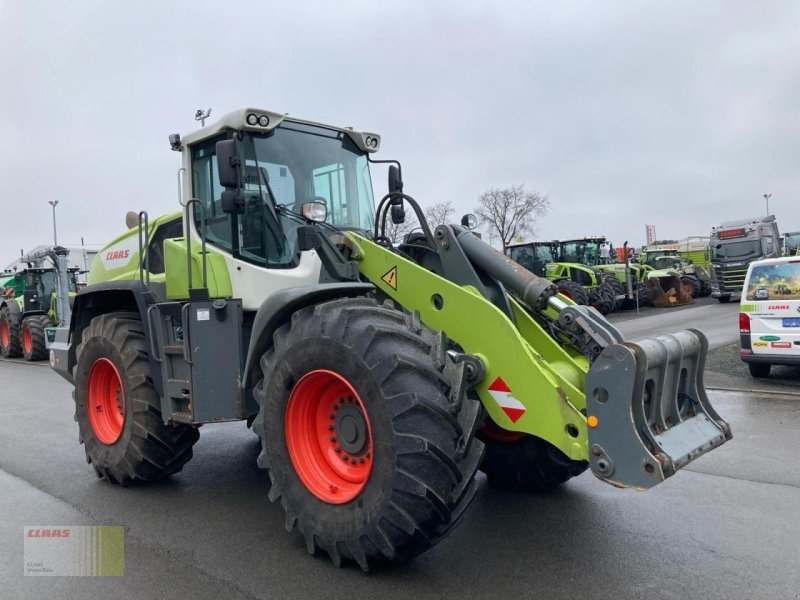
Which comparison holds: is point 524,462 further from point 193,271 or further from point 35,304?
point 35,304

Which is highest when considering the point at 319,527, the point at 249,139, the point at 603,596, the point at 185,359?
the point at 249,139

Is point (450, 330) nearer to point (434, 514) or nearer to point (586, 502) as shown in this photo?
point (434, 514)

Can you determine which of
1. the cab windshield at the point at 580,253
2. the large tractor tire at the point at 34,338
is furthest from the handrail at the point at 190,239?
the cab windshield at the point at 580,253

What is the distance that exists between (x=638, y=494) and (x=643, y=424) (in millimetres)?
2070

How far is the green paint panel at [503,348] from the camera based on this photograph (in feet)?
11.4

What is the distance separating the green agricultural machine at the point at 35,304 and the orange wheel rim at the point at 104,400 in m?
13.2

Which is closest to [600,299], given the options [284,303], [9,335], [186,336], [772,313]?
[772,313]

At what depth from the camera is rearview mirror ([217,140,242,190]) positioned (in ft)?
14.1

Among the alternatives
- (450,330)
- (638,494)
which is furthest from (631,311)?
(450,330)

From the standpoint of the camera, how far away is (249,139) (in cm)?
473

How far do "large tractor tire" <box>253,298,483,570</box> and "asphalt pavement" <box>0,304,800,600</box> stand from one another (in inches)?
13.2

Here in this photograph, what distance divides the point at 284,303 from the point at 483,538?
6.56 feet

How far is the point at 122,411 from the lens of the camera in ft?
19.3

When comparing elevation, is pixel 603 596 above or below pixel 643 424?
below
